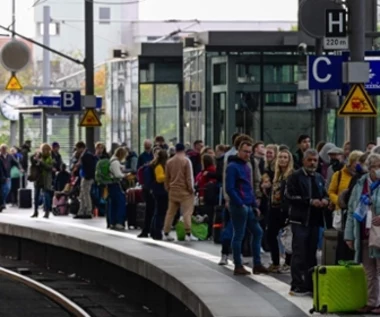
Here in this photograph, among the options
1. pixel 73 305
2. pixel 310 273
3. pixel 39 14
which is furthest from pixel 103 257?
pixel 39 14

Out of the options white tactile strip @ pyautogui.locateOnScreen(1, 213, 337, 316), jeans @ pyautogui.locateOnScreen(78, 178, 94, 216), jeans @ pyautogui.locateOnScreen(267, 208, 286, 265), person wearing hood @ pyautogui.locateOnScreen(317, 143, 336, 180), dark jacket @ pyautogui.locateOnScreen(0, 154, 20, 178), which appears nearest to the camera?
white tactile strip @ pyautogui.locateOnScreen(1, 213, 337, 316)

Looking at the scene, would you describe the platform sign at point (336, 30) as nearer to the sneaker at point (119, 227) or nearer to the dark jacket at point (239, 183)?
the dark jacket at point (239, 183)

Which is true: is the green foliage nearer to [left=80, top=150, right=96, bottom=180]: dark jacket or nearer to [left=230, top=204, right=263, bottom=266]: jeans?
[left=80, top=150, right=96, bottom=180]: dark jacket

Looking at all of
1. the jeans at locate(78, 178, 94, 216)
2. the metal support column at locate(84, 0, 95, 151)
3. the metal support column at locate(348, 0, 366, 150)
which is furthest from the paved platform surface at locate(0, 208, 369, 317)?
the metal support column at locate(84, 0, 95, 151)

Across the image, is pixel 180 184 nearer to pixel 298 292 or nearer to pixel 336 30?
pixel 336 30

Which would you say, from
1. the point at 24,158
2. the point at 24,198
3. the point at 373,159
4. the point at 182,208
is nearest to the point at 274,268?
the point at 373,159

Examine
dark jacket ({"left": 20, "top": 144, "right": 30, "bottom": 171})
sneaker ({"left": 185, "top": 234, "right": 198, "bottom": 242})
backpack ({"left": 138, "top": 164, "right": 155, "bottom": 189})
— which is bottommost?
sneaker ({"left": 185, "top": 234, "right": 198, "bottom": 242})

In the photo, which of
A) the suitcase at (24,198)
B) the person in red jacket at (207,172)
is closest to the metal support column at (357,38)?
the person in red jacket at (207,172)

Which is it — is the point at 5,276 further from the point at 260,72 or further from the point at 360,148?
the point at 260,72

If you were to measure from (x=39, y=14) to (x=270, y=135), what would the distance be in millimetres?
96778

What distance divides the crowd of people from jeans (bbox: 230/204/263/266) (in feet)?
0.04

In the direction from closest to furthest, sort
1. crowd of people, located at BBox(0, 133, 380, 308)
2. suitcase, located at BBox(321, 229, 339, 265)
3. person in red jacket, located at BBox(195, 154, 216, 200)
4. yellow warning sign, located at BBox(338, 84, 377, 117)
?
crowd of people, located at BBox(0, 133, 380, 308) < suitcase, located at BBox(321, 229, 339, 265) < yellow warning sign, located at BBox(338, 84, 377, 117) < person in red jacket, located at BBox(195, 154, 216, 200)

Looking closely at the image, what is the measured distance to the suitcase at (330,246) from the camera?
18.0 meters

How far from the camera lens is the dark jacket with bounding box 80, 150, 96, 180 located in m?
34.0
